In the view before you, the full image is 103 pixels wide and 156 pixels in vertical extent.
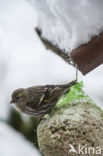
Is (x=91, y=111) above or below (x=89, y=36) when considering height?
below

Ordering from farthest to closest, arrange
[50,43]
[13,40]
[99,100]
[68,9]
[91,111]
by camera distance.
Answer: [13,40]
[99,100]
[50,43]
[91,111]
[68,9]

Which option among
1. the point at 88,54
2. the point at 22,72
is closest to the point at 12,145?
the point at 22,72

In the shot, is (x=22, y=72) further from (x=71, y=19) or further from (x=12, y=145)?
(x=71, y=19)

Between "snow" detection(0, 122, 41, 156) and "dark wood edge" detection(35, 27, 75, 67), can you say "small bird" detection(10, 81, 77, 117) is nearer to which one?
"dark wood edge" detection(35, 27, 75, 67)

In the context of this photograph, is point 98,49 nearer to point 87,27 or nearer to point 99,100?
point 87,27

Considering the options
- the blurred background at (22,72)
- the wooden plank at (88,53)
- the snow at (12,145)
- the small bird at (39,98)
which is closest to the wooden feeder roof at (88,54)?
the wooden plank at (88,53)

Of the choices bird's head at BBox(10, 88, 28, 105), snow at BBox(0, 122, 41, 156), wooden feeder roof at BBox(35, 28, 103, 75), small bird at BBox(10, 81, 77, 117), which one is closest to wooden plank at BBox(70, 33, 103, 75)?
wooden feeder roof at BBox(35, 28, 103, 75)

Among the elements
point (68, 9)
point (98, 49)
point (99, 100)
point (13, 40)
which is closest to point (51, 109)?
point (98, 49)
